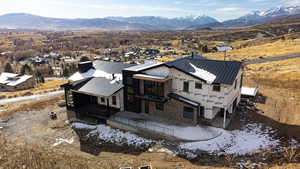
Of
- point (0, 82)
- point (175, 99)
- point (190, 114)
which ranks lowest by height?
point (0, 82)

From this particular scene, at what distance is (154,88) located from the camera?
24.0 meters

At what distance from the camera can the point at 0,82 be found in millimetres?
73062

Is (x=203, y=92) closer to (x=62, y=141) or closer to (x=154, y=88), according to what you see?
(x=154, y=88)

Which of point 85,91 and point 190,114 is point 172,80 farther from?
point 85,91

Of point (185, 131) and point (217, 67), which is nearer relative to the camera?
point (185, 131)

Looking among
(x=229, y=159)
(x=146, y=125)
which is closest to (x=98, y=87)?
(x=146, y=125)

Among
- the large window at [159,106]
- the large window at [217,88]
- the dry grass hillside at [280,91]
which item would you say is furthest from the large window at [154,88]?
the dry grass hillside at [280,91]

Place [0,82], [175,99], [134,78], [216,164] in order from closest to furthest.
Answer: [216,164] → [175,99] → [134,78] → [0,82]

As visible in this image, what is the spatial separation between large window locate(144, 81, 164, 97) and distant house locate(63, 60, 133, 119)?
11.1 feet

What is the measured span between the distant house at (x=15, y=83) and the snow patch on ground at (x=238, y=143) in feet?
231

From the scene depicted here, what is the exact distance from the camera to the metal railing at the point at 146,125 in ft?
69.5

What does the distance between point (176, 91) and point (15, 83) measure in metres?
68.6

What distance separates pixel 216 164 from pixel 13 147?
1901cm

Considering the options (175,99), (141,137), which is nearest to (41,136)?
(141,137)
